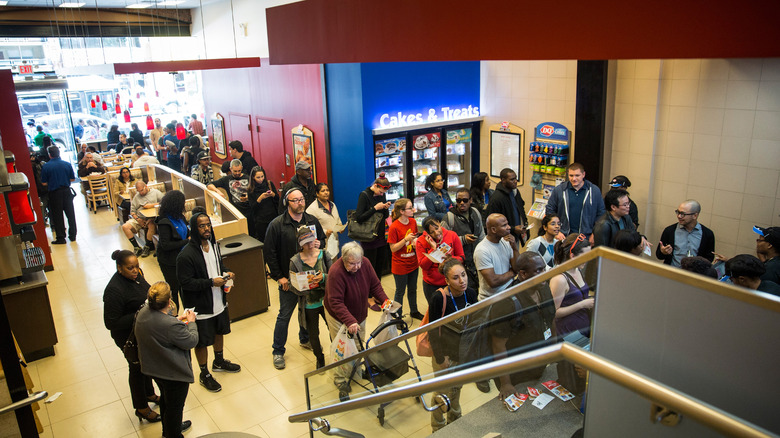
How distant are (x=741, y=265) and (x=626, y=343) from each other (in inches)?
130

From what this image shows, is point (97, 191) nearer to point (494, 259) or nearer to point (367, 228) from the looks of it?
point (367, 228)

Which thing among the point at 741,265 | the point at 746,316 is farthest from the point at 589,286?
the point at 741,265

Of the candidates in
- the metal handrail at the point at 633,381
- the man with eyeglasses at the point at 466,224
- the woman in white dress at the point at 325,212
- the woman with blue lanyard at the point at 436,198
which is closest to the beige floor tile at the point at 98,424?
the woman in white dress at the point at 325,212

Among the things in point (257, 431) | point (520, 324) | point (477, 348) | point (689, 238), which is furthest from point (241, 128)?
point (520, 324)

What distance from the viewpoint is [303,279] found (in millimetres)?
5375

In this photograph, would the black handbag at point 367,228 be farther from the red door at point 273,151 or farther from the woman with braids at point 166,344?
the red door at point 273,151

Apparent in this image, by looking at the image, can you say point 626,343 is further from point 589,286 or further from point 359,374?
point 359,374

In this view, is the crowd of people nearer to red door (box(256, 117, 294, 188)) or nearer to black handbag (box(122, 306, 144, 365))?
black handbag (box(122, 306, 144, 365))

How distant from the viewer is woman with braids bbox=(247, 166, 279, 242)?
26.4 ft

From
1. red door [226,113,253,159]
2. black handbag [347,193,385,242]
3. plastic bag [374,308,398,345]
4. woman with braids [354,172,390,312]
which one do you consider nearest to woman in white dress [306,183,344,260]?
black handbag [347,193,385,242]

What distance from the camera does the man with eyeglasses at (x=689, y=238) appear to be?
548 centimetres

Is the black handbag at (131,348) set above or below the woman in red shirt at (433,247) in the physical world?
below

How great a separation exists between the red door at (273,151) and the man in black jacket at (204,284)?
5.06 m

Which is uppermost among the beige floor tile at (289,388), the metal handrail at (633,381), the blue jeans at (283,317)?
the metal handrail at (633,381)
